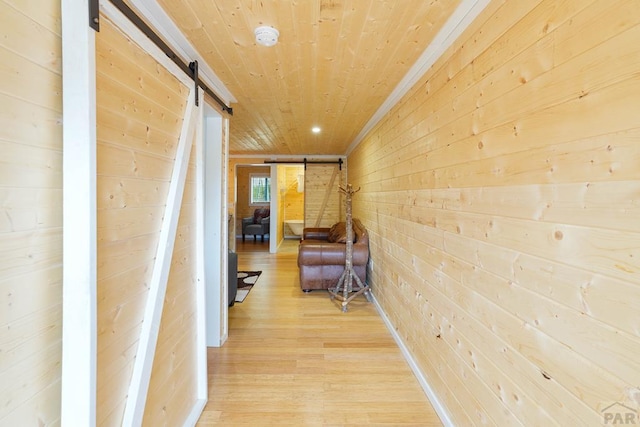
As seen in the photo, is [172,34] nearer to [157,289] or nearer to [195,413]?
[157,289]

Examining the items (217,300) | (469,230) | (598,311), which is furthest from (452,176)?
(217,300)

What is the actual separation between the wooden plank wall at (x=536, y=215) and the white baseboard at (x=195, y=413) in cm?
149

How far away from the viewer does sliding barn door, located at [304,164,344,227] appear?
711cm

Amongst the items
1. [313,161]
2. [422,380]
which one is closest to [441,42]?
[422,380]

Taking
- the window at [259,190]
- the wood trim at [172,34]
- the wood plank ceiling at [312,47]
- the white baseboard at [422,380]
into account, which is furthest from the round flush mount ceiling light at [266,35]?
the window at [259,190]

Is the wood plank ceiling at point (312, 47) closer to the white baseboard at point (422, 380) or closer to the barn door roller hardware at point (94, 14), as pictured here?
the barn door roller hardware at point (94, 14)

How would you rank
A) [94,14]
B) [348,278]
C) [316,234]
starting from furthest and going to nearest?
[316,234]
[348,278]
[94,14]

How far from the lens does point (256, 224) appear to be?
8719mm

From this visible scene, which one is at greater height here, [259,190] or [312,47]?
[312,47]

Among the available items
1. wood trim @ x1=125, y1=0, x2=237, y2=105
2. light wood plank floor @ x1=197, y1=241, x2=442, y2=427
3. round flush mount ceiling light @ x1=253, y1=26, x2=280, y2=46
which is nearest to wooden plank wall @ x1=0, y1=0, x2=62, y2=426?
wood trim @ x1=125, y1=0, x2=237, y2=105

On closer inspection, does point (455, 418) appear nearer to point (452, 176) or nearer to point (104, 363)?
point (452, 176)

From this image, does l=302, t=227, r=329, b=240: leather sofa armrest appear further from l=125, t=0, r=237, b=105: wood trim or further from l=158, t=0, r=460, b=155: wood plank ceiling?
l=125, t=0, r=237, b=105: wood trim

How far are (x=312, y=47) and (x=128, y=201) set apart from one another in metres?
1.36

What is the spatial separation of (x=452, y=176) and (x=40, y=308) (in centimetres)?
179
